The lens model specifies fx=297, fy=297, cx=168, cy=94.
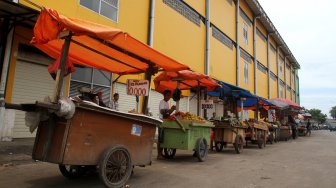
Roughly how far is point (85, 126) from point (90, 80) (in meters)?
7.62

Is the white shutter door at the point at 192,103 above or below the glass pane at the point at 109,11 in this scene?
below

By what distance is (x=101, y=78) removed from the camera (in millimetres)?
12820

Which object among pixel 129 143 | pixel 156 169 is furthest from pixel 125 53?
pixel 156 169

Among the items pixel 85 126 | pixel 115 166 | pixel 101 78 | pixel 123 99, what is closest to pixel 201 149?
pixel 115 166

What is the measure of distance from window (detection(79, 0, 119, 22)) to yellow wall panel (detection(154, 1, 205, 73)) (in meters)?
2.91

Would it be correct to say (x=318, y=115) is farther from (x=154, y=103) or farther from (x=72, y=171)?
(x=72, y=171)

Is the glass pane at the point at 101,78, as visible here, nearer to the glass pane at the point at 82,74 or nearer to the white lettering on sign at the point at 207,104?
the glass pane at the point at 82,74

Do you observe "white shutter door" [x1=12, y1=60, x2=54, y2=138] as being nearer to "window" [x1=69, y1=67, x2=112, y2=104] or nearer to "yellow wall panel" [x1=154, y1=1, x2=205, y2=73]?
"window" [x1=69, y1=67, x2=112, y2=104]

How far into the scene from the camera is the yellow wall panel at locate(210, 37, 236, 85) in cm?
2197

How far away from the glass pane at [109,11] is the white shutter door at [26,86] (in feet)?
12.0

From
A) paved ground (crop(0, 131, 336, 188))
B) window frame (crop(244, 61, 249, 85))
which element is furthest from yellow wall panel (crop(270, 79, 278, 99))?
paved ground (crop(0, 131, 336, 188))

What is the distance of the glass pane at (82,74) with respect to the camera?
38.6 ft

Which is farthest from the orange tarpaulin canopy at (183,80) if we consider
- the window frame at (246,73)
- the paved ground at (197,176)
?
the window frame at (246,73)

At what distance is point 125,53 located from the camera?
6.88 metres
